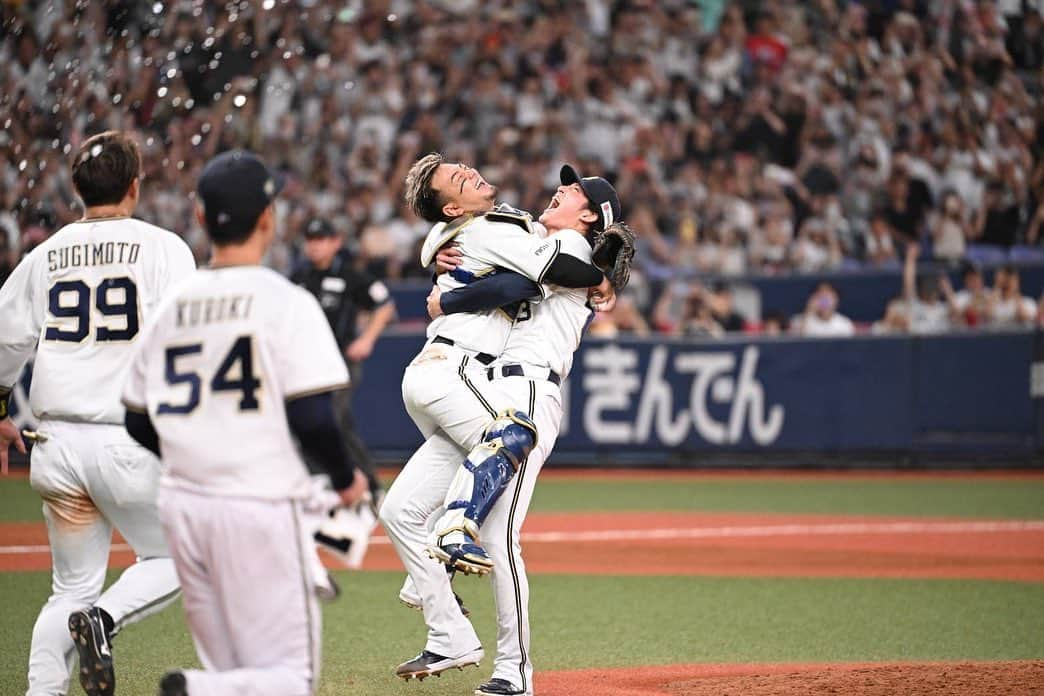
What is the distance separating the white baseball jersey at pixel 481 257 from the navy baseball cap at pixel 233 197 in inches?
76.6

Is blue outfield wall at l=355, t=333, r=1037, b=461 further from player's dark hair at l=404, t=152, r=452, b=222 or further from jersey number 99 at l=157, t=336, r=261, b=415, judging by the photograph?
jersey number 99 at l=157, t=336, r=261, b=415

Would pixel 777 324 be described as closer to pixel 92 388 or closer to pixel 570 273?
pixel 570 273

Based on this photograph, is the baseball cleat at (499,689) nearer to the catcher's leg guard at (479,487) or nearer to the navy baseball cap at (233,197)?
the catcher's leg guard at (479,487)

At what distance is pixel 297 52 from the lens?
691 inches

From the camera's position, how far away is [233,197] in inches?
165

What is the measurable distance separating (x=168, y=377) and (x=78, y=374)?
116 centimetres

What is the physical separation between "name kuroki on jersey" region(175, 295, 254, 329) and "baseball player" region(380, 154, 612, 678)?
1.88 metres

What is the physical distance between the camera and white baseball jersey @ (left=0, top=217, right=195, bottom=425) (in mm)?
5148

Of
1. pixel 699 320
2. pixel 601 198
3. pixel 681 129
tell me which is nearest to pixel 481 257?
pixel 601 198

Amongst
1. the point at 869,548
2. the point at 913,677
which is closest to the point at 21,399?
the point at 869,548

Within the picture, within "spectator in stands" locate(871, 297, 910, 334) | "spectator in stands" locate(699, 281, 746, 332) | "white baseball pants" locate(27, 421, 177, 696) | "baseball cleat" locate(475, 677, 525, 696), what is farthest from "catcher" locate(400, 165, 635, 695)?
"spectator in stands" locate(699, 281, 746, 332)

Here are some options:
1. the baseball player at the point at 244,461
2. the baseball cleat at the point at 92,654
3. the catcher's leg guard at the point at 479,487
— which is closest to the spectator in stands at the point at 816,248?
the catcher's leg guard at the point at 479,487

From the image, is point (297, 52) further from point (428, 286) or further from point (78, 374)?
point (78, 374)

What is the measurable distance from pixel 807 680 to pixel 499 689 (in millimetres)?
1424
